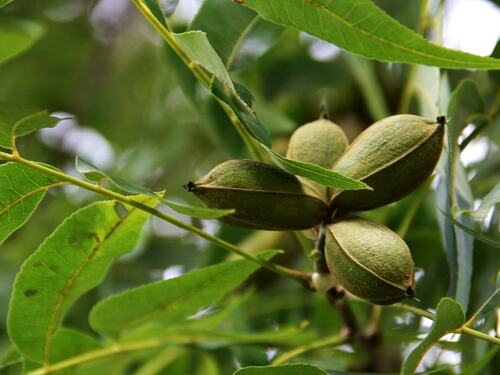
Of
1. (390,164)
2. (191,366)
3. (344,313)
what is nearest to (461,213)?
(390,164)

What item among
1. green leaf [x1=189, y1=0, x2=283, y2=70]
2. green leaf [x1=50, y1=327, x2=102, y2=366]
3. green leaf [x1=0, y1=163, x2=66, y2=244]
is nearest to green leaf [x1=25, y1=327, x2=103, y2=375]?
green leaf [x1=50, y1=327, x2=102, y2=366]

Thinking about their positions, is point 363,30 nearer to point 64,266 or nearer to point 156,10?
point 156,10

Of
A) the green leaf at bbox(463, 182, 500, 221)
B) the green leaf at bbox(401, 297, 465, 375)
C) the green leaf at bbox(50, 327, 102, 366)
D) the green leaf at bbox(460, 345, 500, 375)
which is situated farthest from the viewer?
the green leaf at bbox(50, 327, 102, 366)

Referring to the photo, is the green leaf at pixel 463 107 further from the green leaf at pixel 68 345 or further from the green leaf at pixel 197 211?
the green leaf at pixel 68 345

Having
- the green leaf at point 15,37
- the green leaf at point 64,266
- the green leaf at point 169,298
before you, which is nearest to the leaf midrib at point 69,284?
the green leaf at point 64,266

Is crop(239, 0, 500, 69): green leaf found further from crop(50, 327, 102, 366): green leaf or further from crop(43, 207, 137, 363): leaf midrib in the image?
crop(50, 327, 102, 366): green leaf

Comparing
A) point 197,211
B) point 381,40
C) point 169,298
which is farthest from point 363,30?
point 169,298
